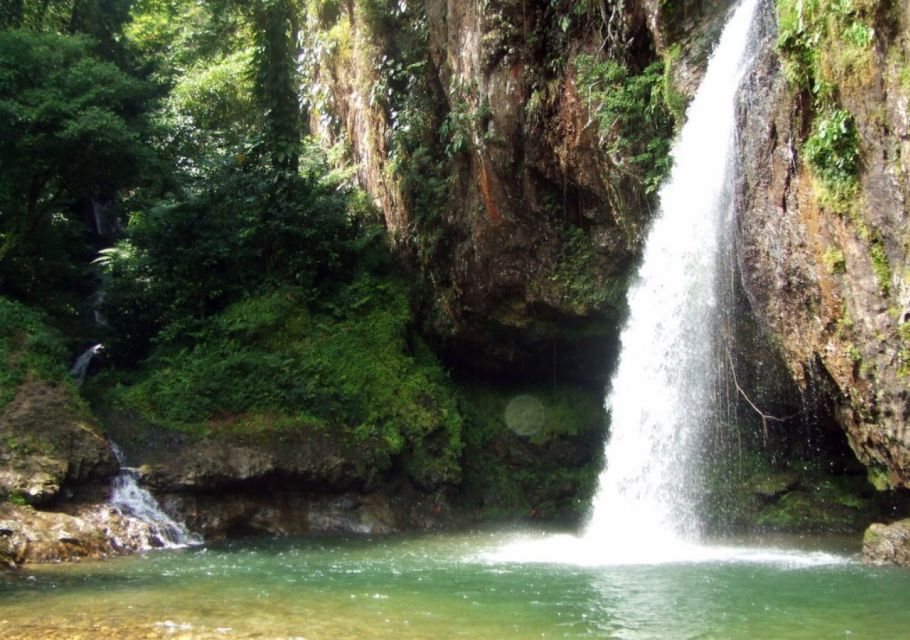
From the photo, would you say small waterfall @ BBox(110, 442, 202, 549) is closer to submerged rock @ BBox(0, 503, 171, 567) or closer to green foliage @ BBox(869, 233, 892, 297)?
submerged rock @ BBox(0, 503, 171, 567)

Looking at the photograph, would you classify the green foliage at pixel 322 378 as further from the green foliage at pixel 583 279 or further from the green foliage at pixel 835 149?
the green foliage at pixel 835 149

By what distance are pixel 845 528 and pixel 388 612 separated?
960 cm

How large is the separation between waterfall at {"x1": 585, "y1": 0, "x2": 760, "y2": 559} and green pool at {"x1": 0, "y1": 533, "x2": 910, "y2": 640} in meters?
1.47

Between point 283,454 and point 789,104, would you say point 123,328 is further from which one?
point 789,104

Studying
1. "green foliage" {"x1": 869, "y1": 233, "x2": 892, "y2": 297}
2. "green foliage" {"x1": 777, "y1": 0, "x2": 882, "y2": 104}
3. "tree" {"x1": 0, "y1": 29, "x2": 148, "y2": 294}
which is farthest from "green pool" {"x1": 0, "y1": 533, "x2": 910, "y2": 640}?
"tree" {"x1": 0, "y1": 29, "x2": 148, "y2": 294}

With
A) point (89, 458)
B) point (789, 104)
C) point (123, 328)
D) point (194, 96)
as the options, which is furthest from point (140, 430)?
point (194, 96)

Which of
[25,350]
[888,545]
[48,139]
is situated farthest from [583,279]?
[48,139]

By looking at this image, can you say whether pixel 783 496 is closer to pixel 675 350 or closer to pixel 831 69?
pixel 675 350

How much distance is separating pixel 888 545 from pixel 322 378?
9.56 meters

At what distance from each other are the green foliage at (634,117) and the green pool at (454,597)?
569 cm

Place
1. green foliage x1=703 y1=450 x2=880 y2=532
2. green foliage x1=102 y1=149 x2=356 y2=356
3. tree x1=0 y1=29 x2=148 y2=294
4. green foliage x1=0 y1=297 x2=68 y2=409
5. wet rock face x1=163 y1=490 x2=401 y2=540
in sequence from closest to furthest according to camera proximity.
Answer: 1. wet rock face x1=163 y1=490 x2=401 y2=540
2. green foliage x1=0 y1=297 x2=68 y2=409
3. green foliage x1=703 y1=450 x2=880 y2=532
4. tree x1=0 y1=29 x2=148 y2=294
5. green foliage x1=102 y1=149 x2=356 y2=356

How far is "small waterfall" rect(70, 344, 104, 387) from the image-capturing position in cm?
1727

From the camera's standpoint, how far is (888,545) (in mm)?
10516

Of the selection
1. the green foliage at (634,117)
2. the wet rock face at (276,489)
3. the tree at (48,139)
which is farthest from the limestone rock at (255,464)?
the tree at (48,139)
